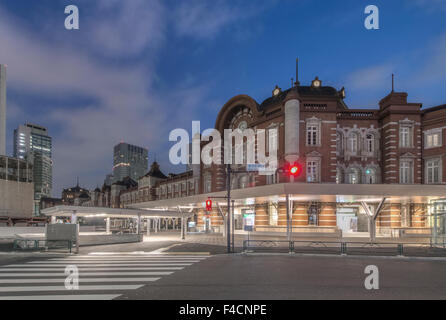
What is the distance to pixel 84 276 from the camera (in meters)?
12.8

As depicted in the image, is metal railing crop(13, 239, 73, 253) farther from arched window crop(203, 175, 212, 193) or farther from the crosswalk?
arched window crop(203, 175, 212, 193)

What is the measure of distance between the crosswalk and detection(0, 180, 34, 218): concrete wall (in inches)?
1670

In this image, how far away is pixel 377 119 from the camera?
36938 mm

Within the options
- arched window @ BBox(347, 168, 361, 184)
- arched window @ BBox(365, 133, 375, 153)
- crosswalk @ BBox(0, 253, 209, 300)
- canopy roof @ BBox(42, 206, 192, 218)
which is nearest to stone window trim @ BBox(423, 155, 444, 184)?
arched window @ BBox(365, 133, 375, 153)

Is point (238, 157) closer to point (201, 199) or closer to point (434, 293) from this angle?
point (201, 199)

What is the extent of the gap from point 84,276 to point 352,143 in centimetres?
3213

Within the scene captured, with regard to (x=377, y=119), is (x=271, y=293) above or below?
below

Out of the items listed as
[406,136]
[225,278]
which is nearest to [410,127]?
[406,136]

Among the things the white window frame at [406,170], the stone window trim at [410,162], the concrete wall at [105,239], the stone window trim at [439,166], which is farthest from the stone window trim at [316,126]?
the concrete wall at [105,239]

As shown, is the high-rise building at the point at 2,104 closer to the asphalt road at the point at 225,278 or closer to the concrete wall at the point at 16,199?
the concrete wall at the point at 16,199

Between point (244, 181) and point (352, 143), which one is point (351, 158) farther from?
point (244, 181)

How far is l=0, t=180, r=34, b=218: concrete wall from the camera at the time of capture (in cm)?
5216
